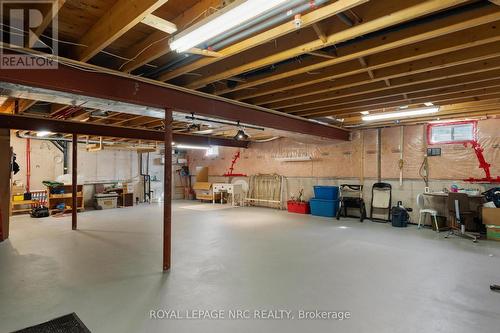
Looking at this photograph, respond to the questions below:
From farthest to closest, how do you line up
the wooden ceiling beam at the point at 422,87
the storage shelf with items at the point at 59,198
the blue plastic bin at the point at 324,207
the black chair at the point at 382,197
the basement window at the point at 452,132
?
the storage shelf with items at the point at 59,198 → the blue plastic bin at the point at 324,207 → the black chair at the point at 382,197 → the basement window at the point at 452,132 → the wooden ceiling beam at the point at 422,87

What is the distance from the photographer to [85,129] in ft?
19.4

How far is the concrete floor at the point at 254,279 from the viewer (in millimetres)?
2262

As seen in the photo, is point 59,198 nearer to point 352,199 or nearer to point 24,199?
point 24,199

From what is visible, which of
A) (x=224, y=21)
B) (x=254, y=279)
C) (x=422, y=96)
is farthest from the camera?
(x=422, y=96)

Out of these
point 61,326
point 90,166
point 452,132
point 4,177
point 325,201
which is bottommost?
point 61,326

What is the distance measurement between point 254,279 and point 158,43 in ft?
8.95

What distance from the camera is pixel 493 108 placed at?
4855mm

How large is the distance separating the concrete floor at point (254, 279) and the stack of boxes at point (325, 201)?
69.4 inches

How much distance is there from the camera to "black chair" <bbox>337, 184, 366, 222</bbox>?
6.89 metres

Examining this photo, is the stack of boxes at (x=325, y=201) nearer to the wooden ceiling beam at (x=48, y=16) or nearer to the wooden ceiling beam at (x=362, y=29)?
the wooden ceiling beam at (x=362, y=29)

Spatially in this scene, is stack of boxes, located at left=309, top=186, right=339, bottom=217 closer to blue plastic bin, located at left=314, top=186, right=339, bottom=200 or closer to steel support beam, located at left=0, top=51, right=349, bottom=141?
blue plastic bin, located at left=314, top=186, right=339, bottom=200

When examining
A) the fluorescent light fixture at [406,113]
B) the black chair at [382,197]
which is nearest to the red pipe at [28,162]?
the fluorescent light fixture at [406,113]

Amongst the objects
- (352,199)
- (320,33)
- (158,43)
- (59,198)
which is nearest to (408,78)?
(320,33)

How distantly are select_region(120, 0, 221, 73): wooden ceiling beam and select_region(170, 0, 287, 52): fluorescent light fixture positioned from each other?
7.4 inches
